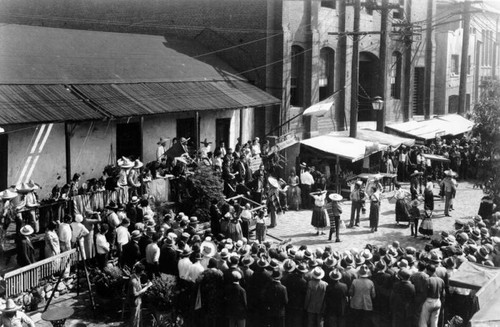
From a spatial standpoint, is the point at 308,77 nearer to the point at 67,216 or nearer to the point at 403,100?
the point at 403,100

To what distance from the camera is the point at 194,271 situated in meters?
11.8

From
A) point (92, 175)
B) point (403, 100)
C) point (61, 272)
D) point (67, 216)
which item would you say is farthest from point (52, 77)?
point (403, 100)

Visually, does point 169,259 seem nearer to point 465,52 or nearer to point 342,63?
point 342,63

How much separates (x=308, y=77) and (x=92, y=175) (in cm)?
1284

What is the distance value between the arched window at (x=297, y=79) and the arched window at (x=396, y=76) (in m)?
8.78

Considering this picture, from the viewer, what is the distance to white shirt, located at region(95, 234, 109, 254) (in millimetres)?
13688

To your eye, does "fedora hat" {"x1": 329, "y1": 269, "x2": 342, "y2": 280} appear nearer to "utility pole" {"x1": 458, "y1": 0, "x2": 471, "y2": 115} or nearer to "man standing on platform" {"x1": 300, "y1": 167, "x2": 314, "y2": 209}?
"man standing on platform" {"x1": 300, "y1": 167, "x2": 314, "y2": 209}

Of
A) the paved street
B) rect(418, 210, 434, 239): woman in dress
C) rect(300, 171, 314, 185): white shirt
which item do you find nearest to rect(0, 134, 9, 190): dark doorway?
the paved street

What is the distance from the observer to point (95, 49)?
2217 centimetres

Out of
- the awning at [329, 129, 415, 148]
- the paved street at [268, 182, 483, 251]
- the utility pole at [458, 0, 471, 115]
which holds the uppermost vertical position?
the utility pole at [458, 0, 471, 115]

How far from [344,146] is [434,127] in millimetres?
10842

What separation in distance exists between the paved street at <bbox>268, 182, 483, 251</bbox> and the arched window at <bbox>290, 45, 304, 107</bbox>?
268 inches

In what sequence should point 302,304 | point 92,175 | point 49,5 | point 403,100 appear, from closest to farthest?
point 302,304, point 92,175, point 49,5, point 403,100

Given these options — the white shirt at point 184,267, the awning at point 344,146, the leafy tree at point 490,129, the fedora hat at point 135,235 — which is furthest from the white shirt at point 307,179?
the white shirt at point 184,267
